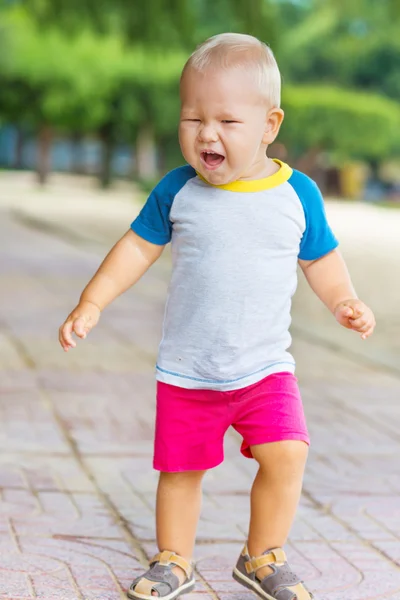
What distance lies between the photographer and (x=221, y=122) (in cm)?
316

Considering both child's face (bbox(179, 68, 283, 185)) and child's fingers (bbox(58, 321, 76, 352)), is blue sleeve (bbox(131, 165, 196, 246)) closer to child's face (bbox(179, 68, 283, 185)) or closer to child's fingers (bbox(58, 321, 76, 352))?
child's face (bbox(179, 68, 283, 185))

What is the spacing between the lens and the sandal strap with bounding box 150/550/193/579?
11.2ft

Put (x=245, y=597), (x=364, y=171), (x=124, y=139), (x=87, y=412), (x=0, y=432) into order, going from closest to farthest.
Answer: (x=245, y=597)
(x=0, y=432)
(x=87, y=412)
(x=124, y=139)
(x=364, y=171)

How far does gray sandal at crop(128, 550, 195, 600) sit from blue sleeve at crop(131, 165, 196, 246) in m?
0.91

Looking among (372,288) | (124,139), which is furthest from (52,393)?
(124,139)

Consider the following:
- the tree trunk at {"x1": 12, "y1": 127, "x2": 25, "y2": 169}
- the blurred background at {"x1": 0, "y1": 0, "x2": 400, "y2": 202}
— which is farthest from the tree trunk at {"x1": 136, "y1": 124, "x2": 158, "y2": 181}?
the tree trunk at {"x1": 12, "y1": 127, "x2": 25, "y2": 169}

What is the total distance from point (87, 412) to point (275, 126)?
2.89m

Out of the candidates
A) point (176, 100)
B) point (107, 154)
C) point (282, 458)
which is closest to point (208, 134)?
point (282, 458)

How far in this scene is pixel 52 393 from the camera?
6.30 m

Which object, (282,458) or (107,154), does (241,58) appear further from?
(107,154)

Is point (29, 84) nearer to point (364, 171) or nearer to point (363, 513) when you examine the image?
point (364, 171)

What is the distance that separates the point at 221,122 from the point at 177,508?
1105 millimetres

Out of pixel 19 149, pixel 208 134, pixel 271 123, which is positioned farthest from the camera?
pixel 19 149

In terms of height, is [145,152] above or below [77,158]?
above
